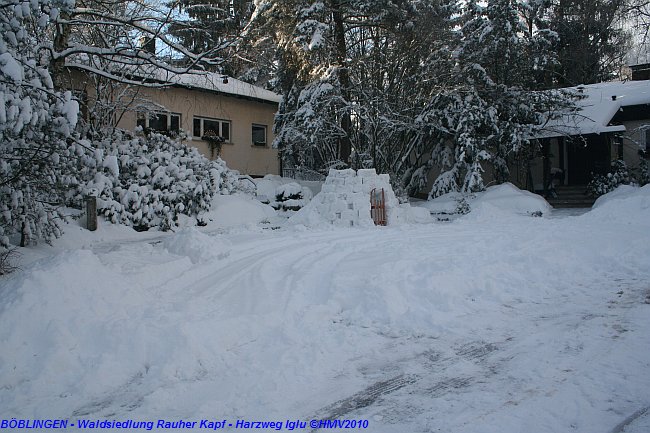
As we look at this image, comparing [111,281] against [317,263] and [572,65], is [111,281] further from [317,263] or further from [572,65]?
[572,65]

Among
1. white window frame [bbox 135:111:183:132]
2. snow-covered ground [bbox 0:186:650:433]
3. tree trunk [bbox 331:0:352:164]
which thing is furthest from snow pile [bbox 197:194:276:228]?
snow-covered ground [bbox 0:186:650:433]

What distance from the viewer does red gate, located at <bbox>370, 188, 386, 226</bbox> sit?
525 inches

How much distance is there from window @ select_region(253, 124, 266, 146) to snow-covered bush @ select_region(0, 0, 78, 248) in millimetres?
13538

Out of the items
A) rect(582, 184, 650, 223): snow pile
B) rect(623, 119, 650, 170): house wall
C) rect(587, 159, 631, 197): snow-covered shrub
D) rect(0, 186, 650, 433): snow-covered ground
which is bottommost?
rect(0, 186, 650, 433): snow-covered ground

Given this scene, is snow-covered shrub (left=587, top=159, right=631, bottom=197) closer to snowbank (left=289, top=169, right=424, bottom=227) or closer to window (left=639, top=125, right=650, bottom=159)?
window (left=639, top=125, right=650, bottom=159)

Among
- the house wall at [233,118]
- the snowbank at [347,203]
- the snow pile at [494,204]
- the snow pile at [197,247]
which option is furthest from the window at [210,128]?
the snow pile at [197,247]

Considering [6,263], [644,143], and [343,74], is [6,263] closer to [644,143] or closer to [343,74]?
[343,74]

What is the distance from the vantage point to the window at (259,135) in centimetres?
2267

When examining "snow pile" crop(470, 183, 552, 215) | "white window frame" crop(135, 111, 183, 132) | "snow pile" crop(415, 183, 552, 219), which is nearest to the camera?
"snow pile" crop(415, 183, 552, 219)

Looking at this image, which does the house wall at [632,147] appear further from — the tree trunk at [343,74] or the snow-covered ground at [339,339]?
the snow-covered ground at [339,339]

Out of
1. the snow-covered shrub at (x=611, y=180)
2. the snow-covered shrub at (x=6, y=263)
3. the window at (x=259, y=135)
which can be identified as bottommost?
the snow-covered shrub at (x=6, y=263)

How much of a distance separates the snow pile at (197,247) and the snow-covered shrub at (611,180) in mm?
15956

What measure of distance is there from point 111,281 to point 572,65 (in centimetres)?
2977

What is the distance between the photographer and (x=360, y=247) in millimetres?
9109
